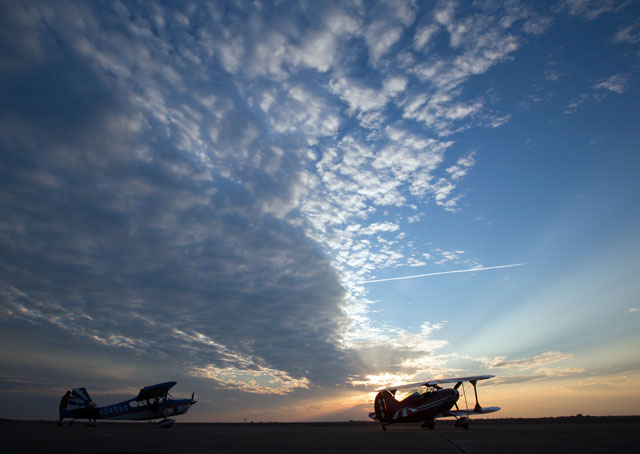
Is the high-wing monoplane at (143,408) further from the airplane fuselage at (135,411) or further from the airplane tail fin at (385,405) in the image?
the airplane tail fin at (385,405)

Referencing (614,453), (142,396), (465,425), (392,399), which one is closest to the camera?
(614,453)

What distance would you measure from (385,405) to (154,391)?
2179 cm

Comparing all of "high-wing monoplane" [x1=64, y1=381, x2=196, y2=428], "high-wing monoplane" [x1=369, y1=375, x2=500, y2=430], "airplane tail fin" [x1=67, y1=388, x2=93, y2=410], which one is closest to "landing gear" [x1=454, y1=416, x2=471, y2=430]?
"high-wing monoplane" [x1=369, y1=375, x2=500, y2=430]

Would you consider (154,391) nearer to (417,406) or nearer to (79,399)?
(79,399)

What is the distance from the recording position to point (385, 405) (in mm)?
27094

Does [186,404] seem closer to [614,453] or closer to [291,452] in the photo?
[291,452]

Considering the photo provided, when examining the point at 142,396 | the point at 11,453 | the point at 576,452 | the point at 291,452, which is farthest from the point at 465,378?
the point at 142,396

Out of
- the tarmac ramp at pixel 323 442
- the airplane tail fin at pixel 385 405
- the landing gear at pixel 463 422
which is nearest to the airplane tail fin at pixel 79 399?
the tarmac ramp at pixel 323 442

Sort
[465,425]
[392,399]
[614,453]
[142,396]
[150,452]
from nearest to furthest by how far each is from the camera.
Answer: [614,453] < [150,452] < [465,425] < [392,399] < [142,396]

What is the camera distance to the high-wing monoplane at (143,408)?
105 ft

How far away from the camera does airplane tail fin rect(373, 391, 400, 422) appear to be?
1056 inches

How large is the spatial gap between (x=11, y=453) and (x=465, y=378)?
27104mm

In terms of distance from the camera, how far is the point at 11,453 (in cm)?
830

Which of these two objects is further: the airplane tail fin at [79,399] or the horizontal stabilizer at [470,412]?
the airplane tail fin at [79,399]
